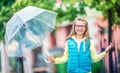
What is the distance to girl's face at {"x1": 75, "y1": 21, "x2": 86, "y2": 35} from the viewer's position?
735 centimetres

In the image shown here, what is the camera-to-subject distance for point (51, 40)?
17.0 metres

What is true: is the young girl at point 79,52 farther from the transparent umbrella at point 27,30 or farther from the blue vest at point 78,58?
the transparent umbrella at point 27,30

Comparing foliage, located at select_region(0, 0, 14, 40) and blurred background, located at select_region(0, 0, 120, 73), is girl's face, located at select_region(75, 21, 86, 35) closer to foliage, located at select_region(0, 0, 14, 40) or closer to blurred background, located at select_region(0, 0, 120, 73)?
blurred background, located at select_region(0, 0, 120, 73)

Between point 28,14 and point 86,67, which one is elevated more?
point 28,14

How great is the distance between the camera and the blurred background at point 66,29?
1162 centimetres

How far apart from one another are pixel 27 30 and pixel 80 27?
145cm

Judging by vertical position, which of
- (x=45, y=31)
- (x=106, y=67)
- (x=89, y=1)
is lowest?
(x=106, y=67)

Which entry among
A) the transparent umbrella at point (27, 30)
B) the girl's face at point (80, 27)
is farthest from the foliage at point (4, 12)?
the girl's face at point (80, 27)

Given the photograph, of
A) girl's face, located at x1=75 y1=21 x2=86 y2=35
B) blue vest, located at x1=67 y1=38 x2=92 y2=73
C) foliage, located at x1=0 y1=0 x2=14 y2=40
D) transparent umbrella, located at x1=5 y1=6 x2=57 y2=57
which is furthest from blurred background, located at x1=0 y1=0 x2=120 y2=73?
blue vest, located at x1=67 y1=38 x2=92 y2=73

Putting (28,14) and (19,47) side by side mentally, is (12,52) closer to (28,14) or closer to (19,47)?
(19,47)

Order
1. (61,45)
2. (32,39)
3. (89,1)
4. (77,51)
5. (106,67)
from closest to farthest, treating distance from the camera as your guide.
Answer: (77,51), (32,39), (89,1), (106,67), (61,45)

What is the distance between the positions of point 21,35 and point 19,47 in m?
0.24

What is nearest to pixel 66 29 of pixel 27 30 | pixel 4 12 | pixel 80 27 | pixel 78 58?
pixel 4 12

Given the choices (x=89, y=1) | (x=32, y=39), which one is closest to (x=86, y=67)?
(x=32, y=39)
